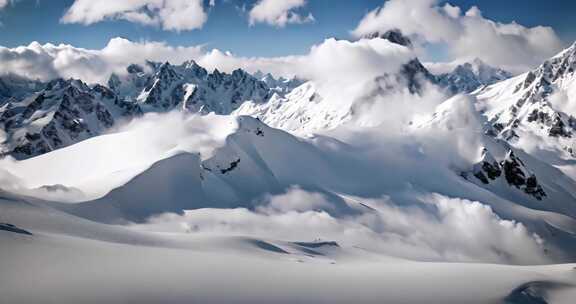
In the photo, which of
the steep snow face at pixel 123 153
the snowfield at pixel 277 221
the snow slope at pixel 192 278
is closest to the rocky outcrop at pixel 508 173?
the snowfield at pixel 277 221

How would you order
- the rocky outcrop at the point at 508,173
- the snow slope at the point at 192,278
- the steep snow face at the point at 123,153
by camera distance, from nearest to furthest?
the snow slope at the point at 192,278 → the steep snow face at the point at 123,153 → the rocky outcrop at the point at 508,173

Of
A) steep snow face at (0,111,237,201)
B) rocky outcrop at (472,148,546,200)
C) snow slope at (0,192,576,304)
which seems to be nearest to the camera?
snow slope at (0,192,576,304)

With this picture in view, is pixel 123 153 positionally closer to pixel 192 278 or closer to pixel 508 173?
pixel 192 278

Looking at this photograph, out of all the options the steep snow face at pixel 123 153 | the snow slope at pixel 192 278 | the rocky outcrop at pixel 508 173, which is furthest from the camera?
the rocky outcrop at pixel 508 173

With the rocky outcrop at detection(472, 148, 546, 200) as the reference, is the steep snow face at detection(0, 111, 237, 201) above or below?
below

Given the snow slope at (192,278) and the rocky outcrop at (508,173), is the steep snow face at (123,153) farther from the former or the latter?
the rocky outcrop at (508,173)

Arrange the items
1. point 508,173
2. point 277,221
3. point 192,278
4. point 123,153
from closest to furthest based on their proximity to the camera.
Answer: point 192,278 < point 277,221 < point 123,153 < point 508,173

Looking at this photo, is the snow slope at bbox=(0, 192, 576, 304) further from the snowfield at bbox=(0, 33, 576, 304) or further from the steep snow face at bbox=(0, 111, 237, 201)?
the steep snow face at bbox=(0, 111, 237, 201)

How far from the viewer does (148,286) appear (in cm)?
1809

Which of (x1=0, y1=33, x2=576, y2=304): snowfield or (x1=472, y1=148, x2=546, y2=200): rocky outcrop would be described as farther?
(x1=472, y1=148, x2=546, y2=200): rocky outcrop

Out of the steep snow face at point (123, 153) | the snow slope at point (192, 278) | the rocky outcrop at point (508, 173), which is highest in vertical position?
the rocky outcrop at point (508, 173)

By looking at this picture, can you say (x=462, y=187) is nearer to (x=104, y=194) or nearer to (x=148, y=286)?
(x=104, y=194)

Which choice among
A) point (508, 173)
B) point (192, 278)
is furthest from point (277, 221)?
point (508, 173)

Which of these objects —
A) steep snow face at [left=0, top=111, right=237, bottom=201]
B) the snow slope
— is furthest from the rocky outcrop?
the snow slope
